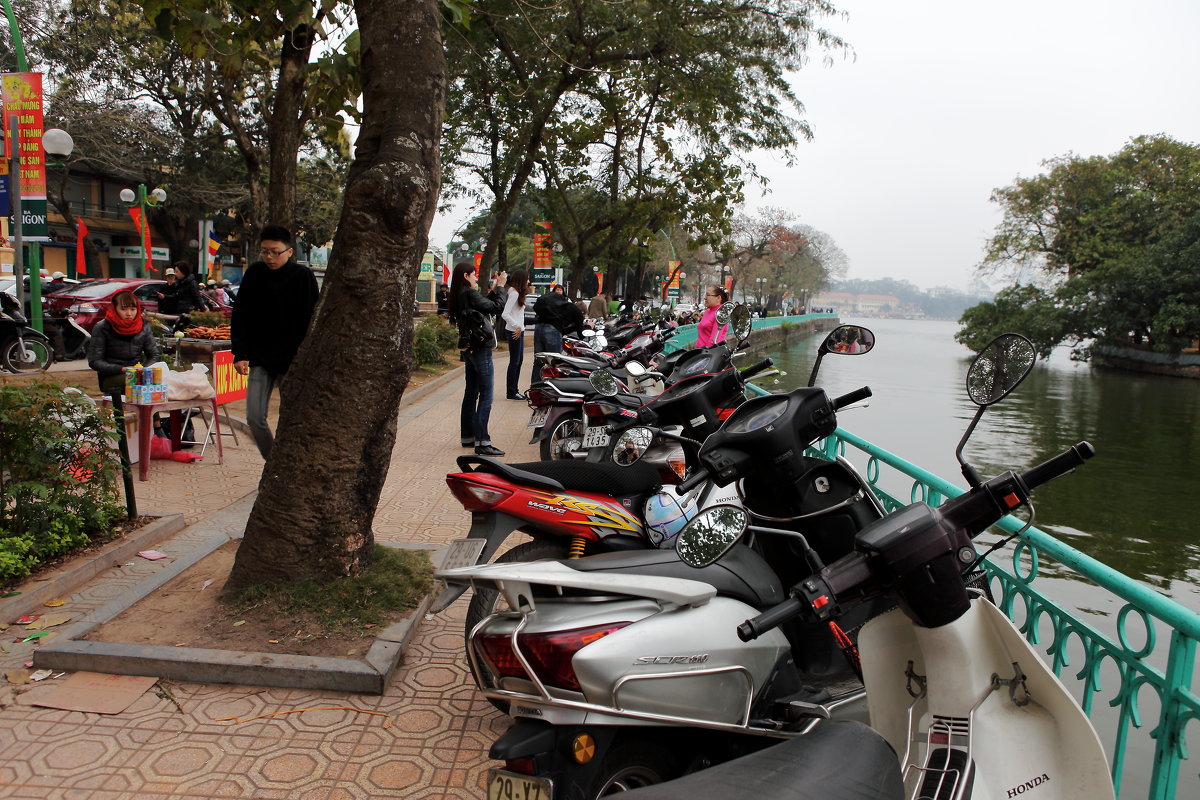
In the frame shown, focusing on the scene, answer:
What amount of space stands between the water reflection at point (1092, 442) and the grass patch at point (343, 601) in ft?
9.12

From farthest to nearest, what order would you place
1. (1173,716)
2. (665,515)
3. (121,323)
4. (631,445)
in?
(121,323) < (631,445) < (665,515) < (1173,716)

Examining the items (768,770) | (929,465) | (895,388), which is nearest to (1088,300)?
(895,388)

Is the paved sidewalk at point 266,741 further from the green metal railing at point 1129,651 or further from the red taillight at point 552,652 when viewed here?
the green metal railing at point 1129,651

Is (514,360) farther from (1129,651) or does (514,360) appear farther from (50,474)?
(1129,651)

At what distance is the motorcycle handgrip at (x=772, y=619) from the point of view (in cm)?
171

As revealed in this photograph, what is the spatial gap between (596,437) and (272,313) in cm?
239

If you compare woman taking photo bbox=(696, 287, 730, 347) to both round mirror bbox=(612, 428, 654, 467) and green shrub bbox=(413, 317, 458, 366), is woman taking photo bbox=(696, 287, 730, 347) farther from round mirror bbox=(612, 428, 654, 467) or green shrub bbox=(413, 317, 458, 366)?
round mirror bbox=(612, 428, 654, 467)

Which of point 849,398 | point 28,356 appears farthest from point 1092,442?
point 28,356

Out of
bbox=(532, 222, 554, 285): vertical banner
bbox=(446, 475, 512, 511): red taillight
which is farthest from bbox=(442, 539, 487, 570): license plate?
bbox=(532, 222, 554, 285): vertical banner

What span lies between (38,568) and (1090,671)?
466 centimetres

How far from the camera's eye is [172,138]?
1183 inches

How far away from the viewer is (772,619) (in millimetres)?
1715

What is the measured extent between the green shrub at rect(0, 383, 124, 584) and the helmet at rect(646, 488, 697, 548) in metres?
3.12

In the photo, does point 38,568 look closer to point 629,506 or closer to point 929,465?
point 629,506
